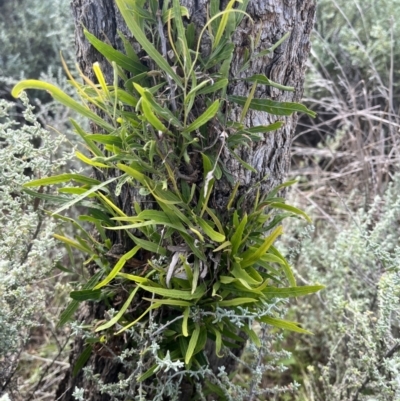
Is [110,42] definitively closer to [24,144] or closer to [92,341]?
[24,144]

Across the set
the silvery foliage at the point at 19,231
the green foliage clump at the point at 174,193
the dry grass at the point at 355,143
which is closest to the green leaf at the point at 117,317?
the green foliage clump at the point at 174,193

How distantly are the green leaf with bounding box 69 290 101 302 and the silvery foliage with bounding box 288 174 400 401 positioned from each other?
17.3 inches

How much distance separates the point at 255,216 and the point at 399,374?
40 cm

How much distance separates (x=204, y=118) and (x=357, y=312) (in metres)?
0.68

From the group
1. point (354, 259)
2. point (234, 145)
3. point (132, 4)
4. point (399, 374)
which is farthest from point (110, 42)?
point (354, 259)

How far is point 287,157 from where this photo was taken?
89cm

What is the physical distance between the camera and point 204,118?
0.62 meters

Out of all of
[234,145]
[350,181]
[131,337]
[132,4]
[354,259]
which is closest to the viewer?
[132,4]

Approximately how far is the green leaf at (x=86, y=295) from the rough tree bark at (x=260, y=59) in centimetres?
11

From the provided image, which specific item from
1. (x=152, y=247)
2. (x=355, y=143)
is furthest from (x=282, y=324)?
(x=355, y=143)

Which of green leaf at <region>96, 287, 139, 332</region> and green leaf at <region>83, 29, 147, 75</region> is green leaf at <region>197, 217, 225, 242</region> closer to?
green leaf at <region>96, 287, 139, 332</region>

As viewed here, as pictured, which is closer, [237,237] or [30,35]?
[237,237]

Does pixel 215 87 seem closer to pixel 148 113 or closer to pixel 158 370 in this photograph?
pixel 148 113

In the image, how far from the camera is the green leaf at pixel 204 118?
0.61 m
